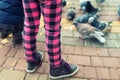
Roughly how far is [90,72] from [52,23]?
2.27ft

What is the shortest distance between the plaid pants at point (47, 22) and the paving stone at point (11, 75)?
0.92 feet

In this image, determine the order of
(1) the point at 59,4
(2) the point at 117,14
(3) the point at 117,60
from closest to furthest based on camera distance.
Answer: (1) the point at 59,4 → (3) the point at 117,60 → (2) the point at 117,14

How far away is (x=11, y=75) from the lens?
87.7 inches

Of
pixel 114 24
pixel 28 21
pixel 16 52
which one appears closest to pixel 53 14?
pixel 28 21

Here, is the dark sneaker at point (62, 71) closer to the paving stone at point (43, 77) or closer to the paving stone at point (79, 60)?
the paving stone at point (43, 77)

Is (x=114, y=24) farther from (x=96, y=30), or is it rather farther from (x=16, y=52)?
(x=16, y=52)

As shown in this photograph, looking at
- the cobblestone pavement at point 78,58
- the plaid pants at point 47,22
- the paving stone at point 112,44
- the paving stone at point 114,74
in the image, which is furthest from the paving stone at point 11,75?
the paving stone at point 112,44

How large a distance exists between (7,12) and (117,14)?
1.74 meters

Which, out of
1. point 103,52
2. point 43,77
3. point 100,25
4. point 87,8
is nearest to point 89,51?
point 103,52

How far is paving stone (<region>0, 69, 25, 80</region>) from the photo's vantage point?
2191 mm

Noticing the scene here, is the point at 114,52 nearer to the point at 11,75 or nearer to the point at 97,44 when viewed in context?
the point at 97,44

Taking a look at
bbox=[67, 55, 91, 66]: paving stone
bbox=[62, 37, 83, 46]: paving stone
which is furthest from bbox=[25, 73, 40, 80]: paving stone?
bbox=[62, 37, 83, 46]: paving stone

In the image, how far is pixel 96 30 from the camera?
2859 millimetres

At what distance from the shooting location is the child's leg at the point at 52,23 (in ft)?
5.86
